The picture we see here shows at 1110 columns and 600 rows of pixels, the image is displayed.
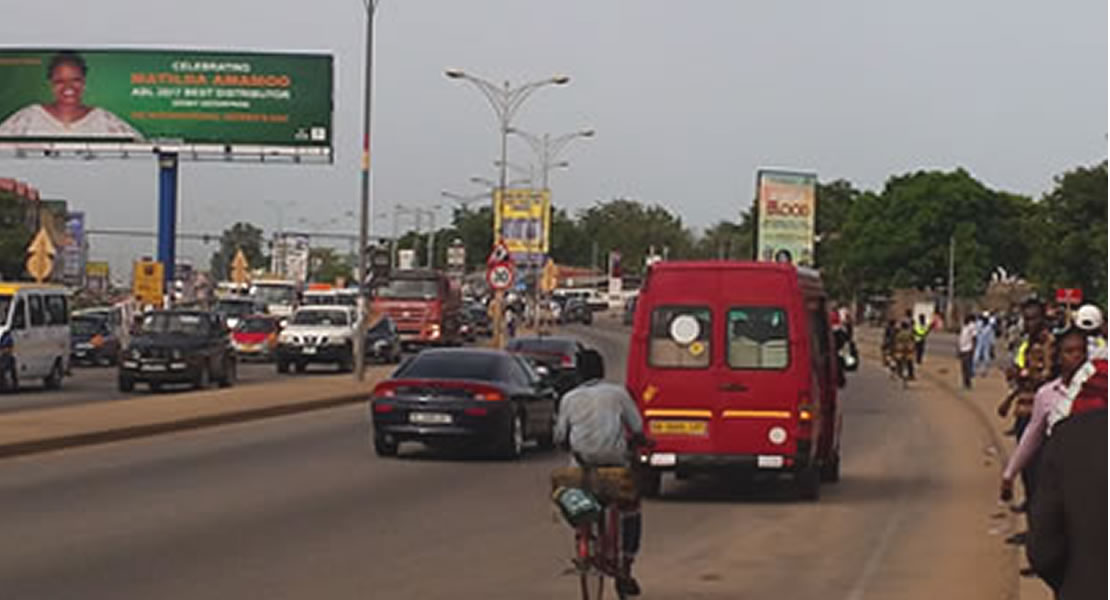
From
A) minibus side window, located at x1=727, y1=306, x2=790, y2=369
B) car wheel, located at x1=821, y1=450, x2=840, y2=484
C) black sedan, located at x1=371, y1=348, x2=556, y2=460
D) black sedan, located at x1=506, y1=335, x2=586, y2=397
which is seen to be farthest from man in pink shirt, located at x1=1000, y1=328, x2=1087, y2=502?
black sedan, located at x1=506, y1=335, x2=586, y2=397

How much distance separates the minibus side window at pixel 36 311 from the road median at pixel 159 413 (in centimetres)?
259

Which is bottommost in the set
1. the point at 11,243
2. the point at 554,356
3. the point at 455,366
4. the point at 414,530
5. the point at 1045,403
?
the point at 414,530

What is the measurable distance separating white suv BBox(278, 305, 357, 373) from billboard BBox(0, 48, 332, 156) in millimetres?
10718

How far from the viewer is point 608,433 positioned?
1173cm

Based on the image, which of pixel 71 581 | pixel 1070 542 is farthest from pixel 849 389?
pixel 1070 542

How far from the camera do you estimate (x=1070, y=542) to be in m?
5.27

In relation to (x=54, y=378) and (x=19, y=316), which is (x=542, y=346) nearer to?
(x=19, y=316)

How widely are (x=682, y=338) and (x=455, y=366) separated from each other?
5.47 metres

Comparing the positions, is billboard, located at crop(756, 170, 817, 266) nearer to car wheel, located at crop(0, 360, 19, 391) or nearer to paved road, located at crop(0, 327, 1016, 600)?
car wheel, located at crop(0, 360, 19, 391)

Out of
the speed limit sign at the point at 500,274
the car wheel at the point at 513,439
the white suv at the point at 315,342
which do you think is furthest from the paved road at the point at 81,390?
the car wheel at the point at 513,439

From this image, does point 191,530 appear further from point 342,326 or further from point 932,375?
point 932,375

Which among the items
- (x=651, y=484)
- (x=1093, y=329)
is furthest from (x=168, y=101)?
(x=1093, y=329)

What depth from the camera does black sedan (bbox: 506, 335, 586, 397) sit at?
107 ft

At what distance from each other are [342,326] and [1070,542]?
47342 millimetres
